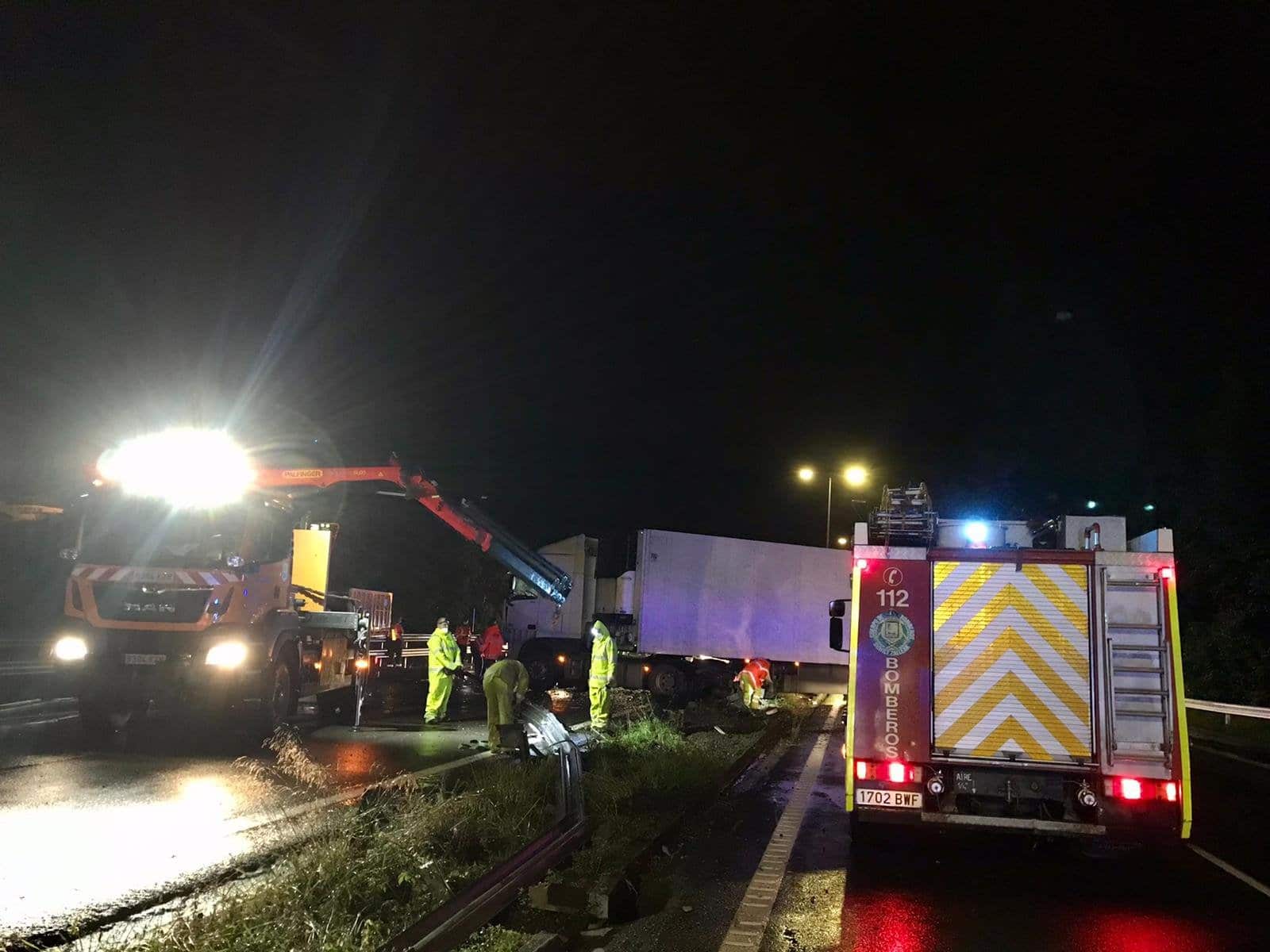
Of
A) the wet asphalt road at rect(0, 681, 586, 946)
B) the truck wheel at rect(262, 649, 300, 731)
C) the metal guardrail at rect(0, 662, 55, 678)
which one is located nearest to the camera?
the wet asphalt road at rect(0, 681, 586, 946)

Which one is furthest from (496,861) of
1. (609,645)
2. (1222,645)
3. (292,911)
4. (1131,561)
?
(1222,645)

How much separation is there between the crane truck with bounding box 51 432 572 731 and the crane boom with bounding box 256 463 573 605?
1307 mm

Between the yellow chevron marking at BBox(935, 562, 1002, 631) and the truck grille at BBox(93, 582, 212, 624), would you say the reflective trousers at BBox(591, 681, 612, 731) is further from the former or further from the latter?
the yellow chevron marking at BBox(935, 562, 1002, 631)

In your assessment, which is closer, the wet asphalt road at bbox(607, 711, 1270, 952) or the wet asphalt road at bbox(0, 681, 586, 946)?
the wet asphalt road at bbox(607, 711, 1270, 952)

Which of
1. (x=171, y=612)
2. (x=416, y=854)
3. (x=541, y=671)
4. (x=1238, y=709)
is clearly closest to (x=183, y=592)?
(x=171, y=612)

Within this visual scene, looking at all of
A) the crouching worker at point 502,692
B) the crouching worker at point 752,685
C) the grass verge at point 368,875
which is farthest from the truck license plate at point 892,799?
the crouching worker at point 752,685

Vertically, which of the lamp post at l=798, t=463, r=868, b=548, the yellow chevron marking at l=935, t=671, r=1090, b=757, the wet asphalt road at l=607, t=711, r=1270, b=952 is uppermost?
the lamp post at l=798, t=463, r=868, b=548

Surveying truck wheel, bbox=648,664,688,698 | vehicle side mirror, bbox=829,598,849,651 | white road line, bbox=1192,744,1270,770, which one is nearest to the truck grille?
vehicle side mirror, bbox=829,598,849,651

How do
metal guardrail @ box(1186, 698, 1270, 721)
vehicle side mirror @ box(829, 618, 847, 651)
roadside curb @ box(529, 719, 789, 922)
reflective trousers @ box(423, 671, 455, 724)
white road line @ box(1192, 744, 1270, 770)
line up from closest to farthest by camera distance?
roadside curb @ box(529, 719, 789, 922) → vehicle side mirror @ box(829, 618, 847, 651) → reflective trousers @ box(423, 671, 455, 724) → white road line @ box(1192, 744, 1270, 770) → metal guardrail @ box(1186, 698, 1270, 721)

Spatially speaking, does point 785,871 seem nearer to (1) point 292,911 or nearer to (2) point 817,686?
(1) point 292,911

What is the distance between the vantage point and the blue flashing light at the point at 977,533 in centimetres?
835

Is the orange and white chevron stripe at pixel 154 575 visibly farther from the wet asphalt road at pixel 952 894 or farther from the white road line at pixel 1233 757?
the white road line at pixel 1233 757

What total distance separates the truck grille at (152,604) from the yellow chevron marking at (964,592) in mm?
8094

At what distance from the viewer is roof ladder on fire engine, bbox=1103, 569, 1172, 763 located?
701 centimetres
